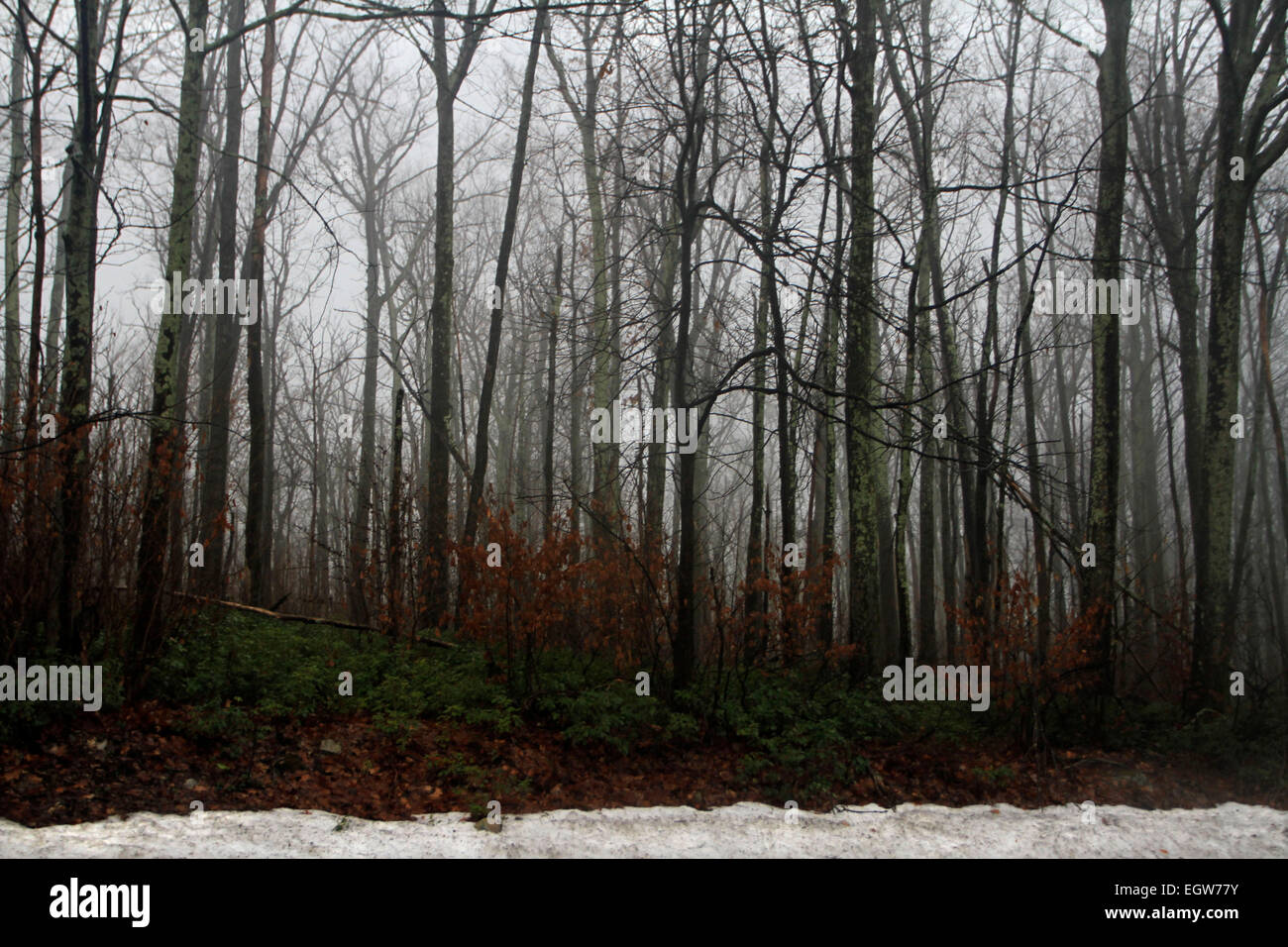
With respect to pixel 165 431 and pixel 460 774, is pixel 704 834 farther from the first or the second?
pixel 165 431

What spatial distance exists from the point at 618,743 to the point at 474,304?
2464cm

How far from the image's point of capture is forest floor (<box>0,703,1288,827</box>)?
16.8 ft

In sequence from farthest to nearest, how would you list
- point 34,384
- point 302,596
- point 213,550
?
1. point 302,596
2. point 213,550
3. point 34,384

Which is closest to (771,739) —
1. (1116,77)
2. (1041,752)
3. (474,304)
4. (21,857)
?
(1041,752)

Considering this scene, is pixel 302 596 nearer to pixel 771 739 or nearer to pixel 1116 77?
pixel 771 739

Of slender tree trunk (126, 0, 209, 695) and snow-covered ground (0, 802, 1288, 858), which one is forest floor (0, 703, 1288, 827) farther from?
slender tree trunk (126, 0, 209, 695)

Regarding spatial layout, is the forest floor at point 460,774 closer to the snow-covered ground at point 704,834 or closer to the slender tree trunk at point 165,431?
the snow-covered ground at point 704,834

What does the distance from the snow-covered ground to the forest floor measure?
17cm

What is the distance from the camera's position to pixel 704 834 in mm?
5297

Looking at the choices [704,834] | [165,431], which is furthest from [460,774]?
[165,431]

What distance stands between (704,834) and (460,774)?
1856 millimetres

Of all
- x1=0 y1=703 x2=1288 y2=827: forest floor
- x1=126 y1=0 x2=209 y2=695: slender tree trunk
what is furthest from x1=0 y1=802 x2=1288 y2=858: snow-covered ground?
x1=126 y1=0 x2=209 y2=695: slender tree trunk

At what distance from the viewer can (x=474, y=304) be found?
95.2ft

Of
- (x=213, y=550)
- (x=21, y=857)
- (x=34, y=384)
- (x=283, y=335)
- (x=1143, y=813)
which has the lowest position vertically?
(x=1143, y=813)
